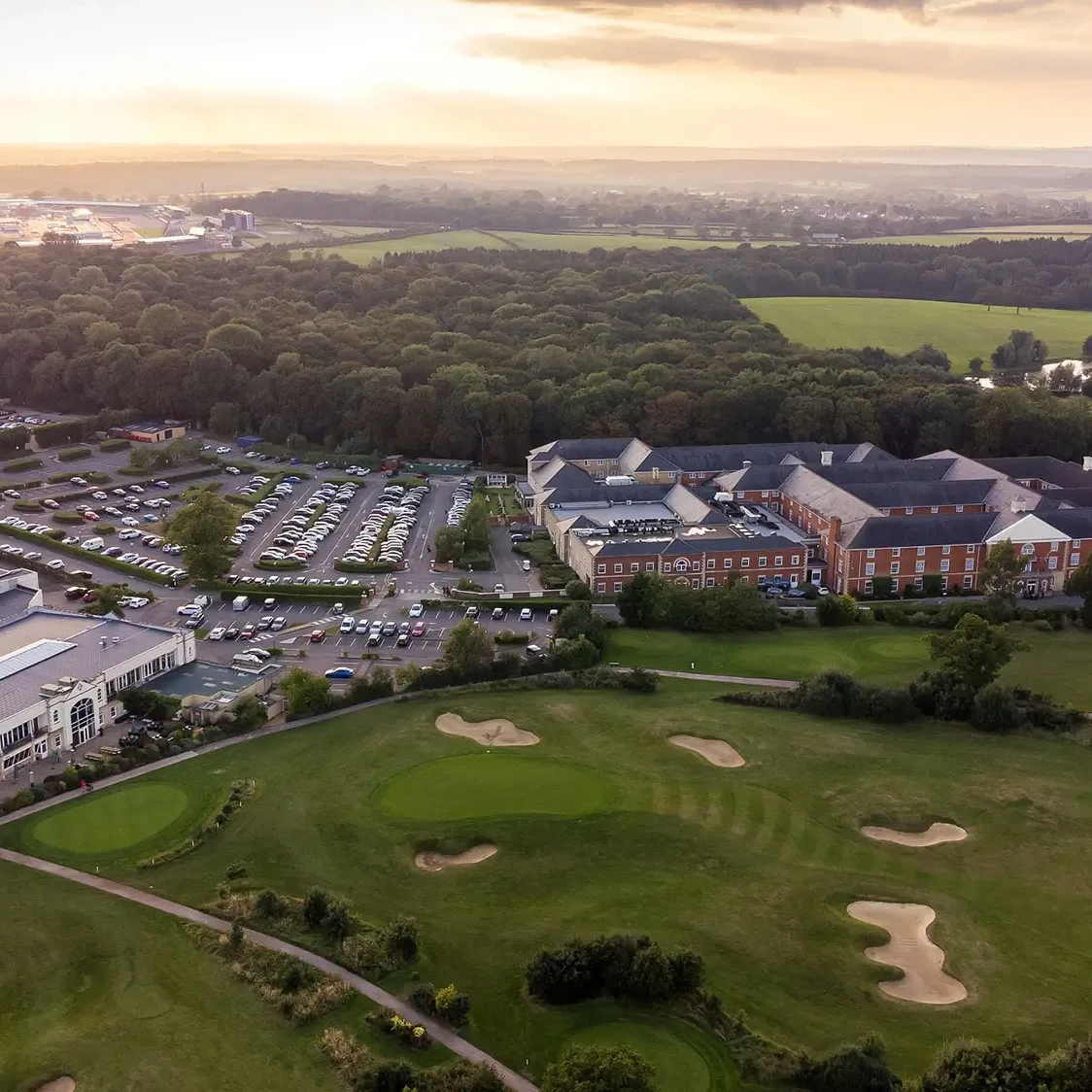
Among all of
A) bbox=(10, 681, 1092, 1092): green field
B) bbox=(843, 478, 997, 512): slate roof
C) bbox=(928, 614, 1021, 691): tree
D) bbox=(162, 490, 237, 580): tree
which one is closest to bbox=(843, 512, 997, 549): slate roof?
bbox=(843, 478, 997, 512): slate roof

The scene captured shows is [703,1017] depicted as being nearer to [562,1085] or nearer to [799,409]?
[562,1085]

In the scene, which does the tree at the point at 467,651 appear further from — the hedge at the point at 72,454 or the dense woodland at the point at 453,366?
the hedge at the point at 72,454

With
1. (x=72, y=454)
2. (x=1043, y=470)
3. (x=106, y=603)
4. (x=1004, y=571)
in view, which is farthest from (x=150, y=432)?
(x=1043, y=470)

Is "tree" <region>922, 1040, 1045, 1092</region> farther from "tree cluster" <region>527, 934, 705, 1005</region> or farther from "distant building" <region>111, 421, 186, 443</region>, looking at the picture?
"distant building" <region>111, 421, 186, 443</region>

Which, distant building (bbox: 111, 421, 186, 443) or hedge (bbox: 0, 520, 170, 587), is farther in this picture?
distant building (bbox: 111, 421, 186, 443)

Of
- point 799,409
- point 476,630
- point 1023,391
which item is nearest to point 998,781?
point 476,630

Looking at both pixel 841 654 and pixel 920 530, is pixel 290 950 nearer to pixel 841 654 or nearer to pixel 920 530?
pixel 841 654
